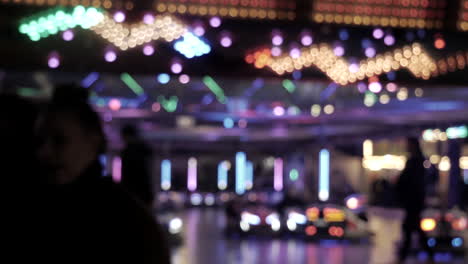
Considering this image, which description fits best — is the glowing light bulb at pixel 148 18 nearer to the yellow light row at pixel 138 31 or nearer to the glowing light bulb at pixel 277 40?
the yellow light row at pixel 138 31

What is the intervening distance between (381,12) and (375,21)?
8 centimetres

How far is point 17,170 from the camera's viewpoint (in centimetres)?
198

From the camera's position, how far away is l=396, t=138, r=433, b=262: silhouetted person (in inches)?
407

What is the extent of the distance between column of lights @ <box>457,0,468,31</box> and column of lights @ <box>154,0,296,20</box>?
141cm

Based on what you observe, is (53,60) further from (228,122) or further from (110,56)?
(228,122)

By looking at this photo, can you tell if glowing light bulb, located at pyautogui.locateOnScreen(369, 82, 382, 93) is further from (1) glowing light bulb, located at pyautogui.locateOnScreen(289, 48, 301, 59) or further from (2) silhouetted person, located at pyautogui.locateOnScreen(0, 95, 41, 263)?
(2) silhouetted person, located at pyautogui.locateOnScreen(0, 95, 41, 263)

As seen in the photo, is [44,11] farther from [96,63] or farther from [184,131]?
[184,131]

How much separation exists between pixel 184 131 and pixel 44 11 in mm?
A: 23635

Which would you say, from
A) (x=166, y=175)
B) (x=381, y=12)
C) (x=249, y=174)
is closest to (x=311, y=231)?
(x=381, y=12)

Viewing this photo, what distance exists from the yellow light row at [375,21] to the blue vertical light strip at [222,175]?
109ft

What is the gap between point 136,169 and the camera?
22.0 feet

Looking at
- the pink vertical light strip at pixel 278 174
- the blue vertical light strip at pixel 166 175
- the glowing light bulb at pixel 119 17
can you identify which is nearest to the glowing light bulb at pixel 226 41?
the glowing light bulb at pixel 119 17

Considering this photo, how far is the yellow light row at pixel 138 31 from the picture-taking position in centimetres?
628

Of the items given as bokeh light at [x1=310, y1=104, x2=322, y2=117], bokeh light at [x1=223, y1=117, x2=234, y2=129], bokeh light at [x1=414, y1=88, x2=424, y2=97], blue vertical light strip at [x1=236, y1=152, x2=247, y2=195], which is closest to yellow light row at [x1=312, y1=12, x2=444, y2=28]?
bokeh light at [x1=414, y1=88, x2=424, y2=97]
